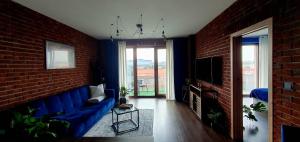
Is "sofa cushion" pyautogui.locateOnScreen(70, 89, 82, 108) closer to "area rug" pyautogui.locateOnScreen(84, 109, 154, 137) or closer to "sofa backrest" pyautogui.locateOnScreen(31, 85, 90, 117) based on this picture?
"sofa backrest" pyautogui.locateOnScreen(31, 85, 90, 117)

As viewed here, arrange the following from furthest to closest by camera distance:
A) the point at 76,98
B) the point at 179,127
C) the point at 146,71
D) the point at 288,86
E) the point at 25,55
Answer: the point at 146,71, the point at 76,98, the point at 179,127, the point at 25,55, the point at 288,86

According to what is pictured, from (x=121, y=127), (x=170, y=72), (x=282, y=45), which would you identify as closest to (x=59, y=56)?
(x=121, y=127)

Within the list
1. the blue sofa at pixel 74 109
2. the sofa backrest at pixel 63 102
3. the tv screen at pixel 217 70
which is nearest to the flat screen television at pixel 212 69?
the tv screen at pixel 217 70

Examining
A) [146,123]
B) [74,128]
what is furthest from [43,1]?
[146,123]

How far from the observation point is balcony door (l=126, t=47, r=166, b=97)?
264 inches

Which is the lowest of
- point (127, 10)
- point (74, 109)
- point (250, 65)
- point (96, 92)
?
point (74, 109)

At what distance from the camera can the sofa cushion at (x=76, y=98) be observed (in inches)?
157

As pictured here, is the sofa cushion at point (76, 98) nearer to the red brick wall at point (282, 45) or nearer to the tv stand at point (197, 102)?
the tv stand at point (197, 102)

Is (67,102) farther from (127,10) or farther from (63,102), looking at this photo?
(127,10)

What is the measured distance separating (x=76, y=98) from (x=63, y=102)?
22.2 inches

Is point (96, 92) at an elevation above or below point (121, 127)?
above

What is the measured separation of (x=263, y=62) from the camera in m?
6.64

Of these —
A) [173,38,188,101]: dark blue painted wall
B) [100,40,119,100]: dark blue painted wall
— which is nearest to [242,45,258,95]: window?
[173,38,188,101]: dark blue painted wall

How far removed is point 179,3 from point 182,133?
2414 mm
